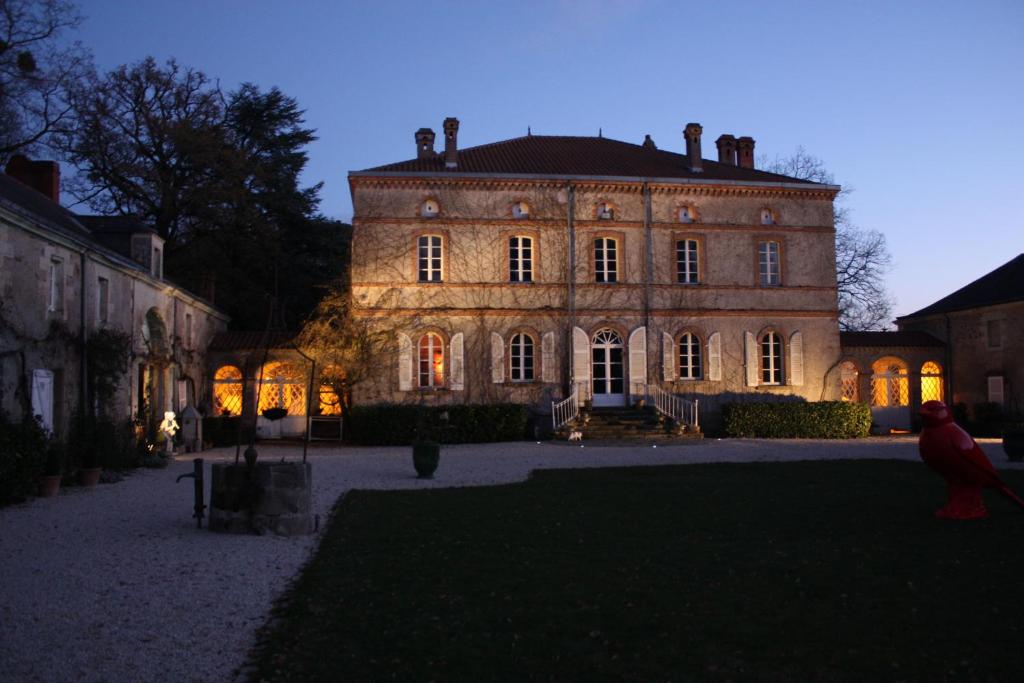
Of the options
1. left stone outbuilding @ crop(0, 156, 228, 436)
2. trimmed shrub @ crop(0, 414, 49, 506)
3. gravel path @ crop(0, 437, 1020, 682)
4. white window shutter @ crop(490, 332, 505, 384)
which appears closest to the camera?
gravel path @ crop(0, 437, 1020, 682)

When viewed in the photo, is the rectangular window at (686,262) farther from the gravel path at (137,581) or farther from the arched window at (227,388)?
the arched window at (227,388)

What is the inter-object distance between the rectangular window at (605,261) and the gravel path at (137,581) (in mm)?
11536

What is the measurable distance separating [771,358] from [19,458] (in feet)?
67.2

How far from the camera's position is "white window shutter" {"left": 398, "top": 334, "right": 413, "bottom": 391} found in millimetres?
24547

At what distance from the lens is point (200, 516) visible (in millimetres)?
9852

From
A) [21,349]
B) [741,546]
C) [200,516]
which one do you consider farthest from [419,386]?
[741,546]

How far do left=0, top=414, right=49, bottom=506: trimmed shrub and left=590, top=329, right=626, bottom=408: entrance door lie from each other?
625 inches

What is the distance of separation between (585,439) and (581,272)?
5.33 meters

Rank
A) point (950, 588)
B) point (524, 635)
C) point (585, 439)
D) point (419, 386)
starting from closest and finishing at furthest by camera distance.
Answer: point (524, 635)
point (950, 588)
point (585, 439)
point (419, 386)

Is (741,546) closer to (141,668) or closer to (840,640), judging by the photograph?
(840,640)

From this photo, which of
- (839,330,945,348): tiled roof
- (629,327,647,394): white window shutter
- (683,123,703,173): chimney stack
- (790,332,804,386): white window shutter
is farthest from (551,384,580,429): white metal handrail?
(839,330,945,348): tiled roof

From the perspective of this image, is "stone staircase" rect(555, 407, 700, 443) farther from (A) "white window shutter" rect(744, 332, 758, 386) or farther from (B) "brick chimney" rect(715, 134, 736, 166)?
(B) "brick chimney" rect(715, 134, 736, 166)

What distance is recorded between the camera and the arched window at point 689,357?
84.8 ft

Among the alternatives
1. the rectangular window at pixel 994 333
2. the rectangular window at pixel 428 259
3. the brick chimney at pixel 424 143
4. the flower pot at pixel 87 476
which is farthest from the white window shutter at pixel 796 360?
the flower pot at pixel 87 476
